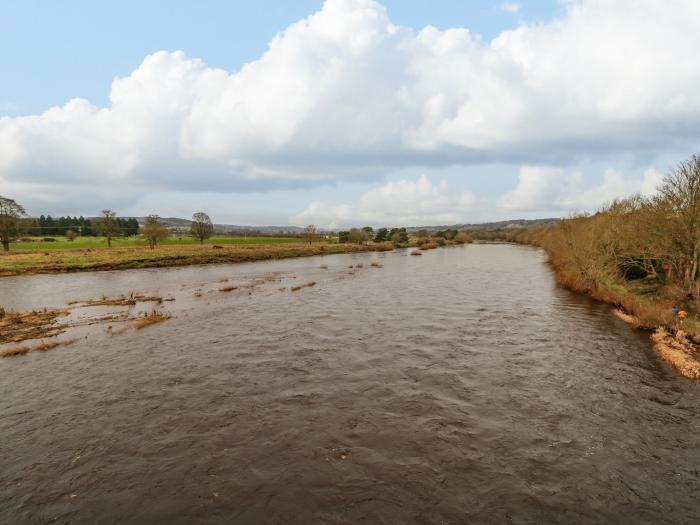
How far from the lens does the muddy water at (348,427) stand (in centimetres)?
996

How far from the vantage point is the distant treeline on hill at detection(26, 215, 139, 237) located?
166750 mm

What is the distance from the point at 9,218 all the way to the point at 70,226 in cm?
12519

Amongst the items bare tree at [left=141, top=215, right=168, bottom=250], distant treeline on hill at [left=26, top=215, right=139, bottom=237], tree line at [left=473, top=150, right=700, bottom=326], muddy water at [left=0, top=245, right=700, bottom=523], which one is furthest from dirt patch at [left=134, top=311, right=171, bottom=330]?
distant treeline on hill at [left=26, top=215, right=139, bottom=237]

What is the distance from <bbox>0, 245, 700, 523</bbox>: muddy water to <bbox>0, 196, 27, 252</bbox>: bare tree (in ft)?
256

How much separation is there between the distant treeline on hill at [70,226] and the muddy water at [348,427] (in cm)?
16697

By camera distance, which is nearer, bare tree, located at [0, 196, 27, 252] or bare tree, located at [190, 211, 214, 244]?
bare tree, located at [0, 196, 27, 252]

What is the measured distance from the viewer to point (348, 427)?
44.7 ft

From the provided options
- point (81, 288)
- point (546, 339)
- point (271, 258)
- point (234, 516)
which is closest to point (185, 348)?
point (234, 516)

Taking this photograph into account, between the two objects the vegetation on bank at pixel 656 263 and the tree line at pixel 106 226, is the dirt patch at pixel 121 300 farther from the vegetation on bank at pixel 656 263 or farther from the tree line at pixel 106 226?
the tree line at pixel 106 226

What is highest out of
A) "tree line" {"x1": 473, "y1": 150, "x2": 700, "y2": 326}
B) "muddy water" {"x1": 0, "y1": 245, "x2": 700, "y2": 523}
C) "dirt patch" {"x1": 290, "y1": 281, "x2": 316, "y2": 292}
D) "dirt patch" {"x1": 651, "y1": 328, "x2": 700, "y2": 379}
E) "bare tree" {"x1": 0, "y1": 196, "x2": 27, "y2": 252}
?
"bare tree" {"x1": 0, "y1": 196, "x2": 27, "y2": 252}

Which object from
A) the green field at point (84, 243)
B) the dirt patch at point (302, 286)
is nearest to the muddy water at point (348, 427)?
the dirt patch at point (302, 286)

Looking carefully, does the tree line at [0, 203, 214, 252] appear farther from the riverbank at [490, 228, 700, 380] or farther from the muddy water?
the riverbank at [490, 228, 700, 380]

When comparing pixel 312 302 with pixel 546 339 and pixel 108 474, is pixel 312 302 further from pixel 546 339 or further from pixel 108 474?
pixel 108 474

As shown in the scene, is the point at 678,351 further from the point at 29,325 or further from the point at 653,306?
the point at 29,325
